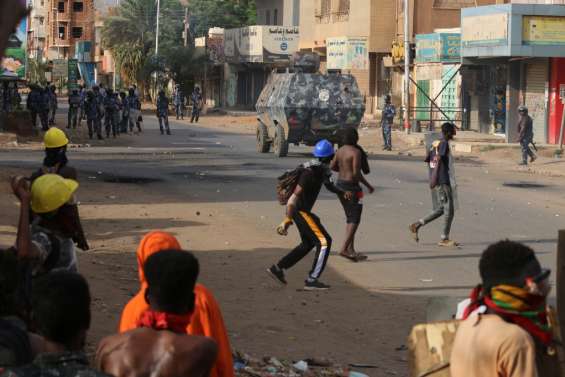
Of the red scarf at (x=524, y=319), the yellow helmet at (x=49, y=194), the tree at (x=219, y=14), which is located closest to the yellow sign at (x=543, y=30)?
the yellow helmet at (x=49, y=194)

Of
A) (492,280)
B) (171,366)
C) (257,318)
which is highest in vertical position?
(492,280)

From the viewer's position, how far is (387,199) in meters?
20.2

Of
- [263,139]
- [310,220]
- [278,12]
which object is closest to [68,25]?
[278,12]

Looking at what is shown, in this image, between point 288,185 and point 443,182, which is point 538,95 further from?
point 288,185

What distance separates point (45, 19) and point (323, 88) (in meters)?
115

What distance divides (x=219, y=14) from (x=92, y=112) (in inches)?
2028

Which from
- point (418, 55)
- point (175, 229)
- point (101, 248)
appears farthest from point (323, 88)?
point (418, 55)

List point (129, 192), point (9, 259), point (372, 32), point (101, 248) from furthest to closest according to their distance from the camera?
point (372, 32), point (129, 192), point (101, 248), point (9, 259)

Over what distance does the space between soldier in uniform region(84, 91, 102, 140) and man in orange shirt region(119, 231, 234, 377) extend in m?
34.4

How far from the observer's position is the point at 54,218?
242 inches

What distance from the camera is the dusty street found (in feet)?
32.1

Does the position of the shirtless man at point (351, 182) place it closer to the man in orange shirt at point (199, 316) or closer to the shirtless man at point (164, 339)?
the man in orange shirt at point (199, 316)

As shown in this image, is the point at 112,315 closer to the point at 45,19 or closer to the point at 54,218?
the point at 54,218

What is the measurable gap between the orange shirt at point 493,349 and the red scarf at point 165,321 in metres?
0.97
